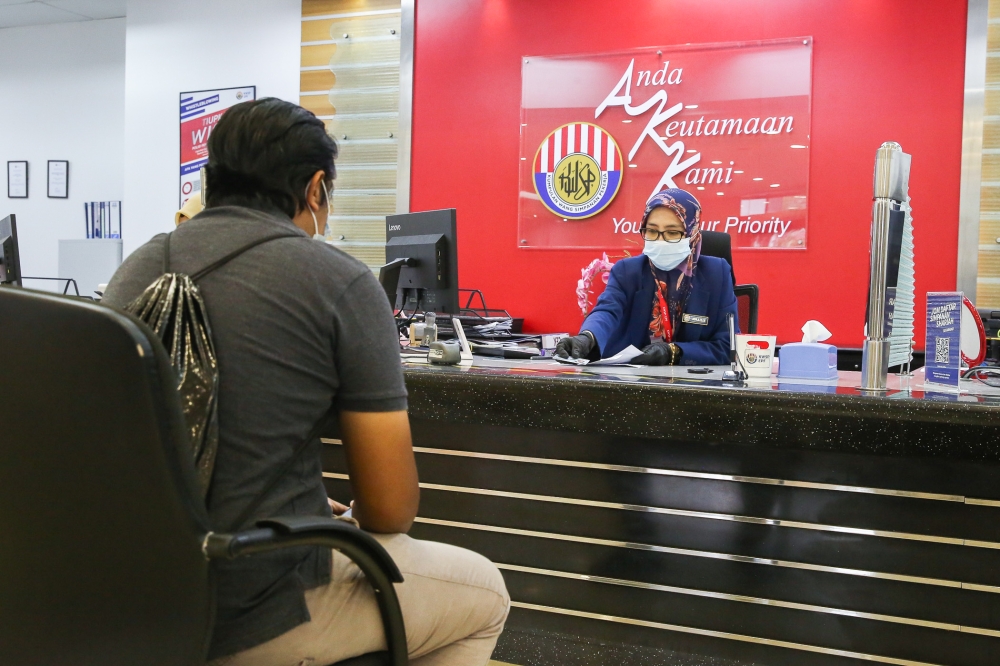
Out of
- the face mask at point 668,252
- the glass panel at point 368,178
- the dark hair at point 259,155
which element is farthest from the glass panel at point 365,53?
the dark hair at point 259,155

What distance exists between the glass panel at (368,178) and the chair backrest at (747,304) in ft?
8.05

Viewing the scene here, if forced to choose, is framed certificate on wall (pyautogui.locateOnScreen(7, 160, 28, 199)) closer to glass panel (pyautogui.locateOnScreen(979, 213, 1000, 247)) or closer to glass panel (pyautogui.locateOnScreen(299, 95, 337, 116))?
glass panel (pyautogui.locateOnScreen(299, 95, 337, 116))

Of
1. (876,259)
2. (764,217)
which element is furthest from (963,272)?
(876,259)

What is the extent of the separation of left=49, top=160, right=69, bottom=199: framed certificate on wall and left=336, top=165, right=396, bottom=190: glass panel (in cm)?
301

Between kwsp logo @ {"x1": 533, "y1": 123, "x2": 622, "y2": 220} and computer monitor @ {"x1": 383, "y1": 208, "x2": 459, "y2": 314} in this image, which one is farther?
kwsp logo @ {"x1": 533, "y1": 123, "x2": 622, "y2": 220}

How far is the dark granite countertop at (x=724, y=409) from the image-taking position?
1.65 meters

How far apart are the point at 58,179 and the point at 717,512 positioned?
665 centimetres

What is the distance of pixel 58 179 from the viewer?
6.80 m

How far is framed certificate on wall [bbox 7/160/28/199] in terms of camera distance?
6.93 meters

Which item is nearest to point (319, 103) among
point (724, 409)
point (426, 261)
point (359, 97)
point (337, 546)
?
point (359, 97)

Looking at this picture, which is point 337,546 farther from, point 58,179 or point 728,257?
point 58,179

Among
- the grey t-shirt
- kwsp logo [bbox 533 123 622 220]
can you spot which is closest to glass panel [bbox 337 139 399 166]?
kwsp logo [bbox 533 123 622 220]

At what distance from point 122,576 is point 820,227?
414 centimetres

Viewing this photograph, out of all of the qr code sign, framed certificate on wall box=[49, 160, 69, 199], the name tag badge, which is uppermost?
framed certificate on wall box=[49, 160, 69, 199]
